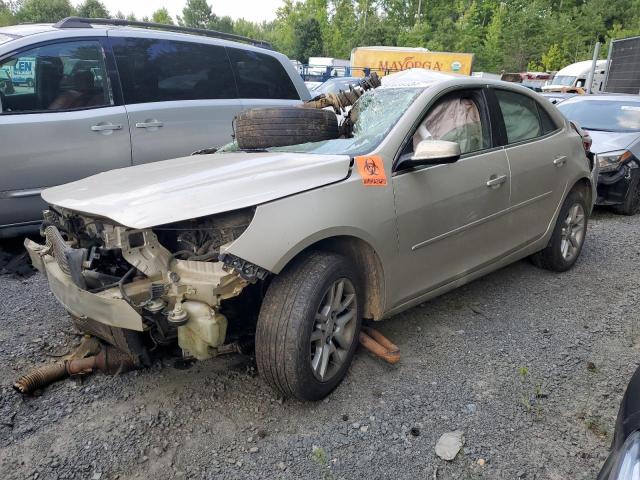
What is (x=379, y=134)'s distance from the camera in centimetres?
288

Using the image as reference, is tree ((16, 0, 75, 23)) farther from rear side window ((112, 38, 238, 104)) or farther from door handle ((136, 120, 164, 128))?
door handle ((136, 120, 164, 128))

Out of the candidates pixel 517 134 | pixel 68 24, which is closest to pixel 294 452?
pixel 517 134

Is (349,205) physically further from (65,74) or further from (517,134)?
(65,74)

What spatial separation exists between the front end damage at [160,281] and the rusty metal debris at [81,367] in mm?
244

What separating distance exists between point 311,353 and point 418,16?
172ft

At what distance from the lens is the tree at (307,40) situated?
151 feet

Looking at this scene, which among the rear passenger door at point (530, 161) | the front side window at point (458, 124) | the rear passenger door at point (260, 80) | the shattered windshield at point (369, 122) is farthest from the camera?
the rear passenger door at point (260, 80)

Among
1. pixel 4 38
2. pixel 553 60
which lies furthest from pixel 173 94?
pixel 553 60

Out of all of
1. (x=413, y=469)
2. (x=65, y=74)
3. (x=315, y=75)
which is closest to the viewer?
(x=413, y=469)

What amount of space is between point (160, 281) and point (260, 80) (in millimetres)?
3820

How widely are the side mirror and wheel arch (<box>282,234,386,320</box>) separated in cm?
54

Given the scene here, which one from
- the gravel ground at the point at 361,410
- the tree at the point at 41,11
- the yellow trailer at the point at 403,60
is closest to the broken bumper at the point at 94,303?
the gravel ground at the point at 361,410

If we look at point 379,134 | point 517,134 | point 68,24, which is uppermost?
point 68,24

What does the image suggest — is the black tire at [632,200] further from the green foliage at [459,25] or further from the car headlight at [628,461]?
the green foliage at [459,25]
